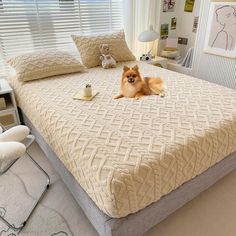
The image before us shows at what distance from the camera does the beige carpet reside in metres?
1.41

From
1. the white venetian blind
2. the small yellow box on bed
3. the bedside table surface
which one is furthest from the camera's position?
the white venetian blind

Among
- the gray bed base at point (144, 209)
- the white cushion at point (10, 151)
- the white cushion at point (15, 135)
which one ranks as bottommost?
the gray bed base at point (144, 209)

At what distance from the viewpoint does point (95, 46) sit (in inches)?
103

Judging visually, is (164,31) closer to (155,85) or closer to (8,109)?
(155,85)

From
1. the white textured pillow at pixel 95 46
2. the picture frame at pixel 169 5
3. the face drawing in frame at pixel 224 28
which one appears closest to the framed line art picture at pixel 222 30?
the face drawing in frame at pixel 224 28

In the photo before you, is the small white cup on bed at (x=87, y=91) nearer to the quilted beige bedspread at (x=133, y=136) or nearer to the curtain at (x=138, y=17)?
the quilted beige bedspread at (x=133, y=136)

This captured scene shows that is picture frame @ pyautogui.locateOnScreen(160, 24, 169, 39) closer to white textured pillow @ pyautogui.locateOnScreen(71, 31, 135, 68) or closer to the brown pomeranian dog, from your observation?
white textured pillow @ pyautogui.locateOnScreen(71, 31, 135, 68)

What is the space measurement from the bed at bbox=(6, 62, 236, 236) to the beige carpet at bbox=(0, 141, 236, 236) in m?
0.17

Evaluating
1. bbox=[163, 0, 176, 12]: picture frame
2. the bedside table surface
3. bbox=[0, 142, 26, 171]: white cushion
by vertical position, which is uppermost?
bbox=[163, 0, 176, 12]: picture frame

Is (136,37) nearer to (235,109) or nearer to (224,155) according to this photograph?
(235,109)

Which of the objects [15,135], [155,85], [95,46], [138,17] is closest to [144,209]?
[15,135]

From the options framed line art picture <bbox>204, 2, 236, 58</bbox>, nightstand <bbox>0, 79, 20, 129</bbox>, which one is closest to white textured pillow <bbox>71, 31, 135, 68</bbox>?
nightstand <bbox>0, 79, 20, 129</bbox>

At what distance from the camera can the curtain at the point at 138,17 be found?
9.87 feet

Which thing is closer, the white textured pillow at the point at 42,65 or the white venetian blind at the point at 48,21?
the white textured pillow at the point at 42,65
